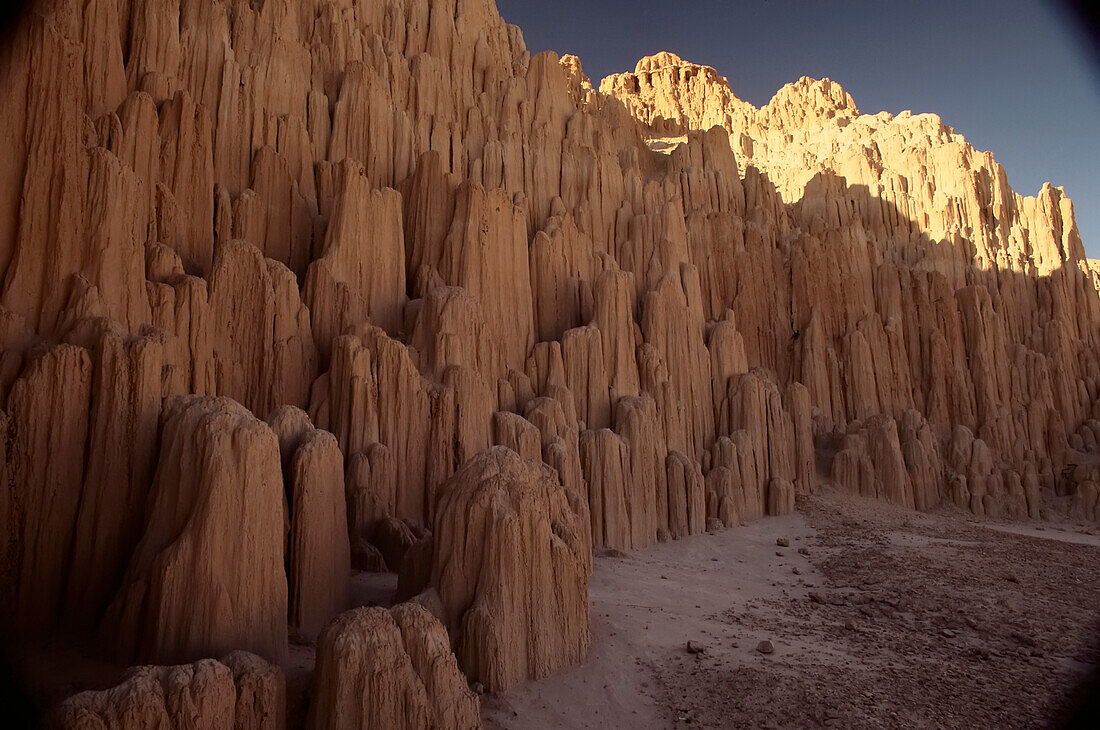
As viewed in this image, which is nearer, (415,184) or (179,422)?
(179,422)

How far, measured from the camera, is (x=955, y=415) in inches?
1337

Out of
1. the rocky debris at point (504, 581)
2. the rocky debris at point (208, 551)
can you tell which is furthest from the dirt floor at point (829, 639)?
the rocky debris at point (208, 551)

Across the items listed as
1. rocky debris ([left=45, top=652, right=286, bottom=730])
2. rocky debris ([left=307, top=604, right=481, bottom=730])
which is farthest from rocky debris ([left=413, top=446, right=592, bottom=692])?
rocky debris ([left=45, top=652, right=286, bottom=730])

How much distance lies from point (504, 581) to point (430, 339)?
8960 mm

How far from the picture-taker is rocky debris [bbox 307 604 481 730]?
770 cm

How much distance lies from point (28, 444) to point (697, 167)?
31297 mm

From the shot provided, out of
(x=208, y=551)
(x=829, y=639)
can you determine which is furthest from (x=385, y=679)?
(x=829, y=639)

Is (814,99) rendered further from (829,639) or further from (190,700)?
(190,700)

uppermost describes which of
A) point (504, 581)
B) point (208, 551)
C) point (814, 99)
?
point (814, 99)

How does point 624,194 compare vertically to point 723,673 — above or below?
above

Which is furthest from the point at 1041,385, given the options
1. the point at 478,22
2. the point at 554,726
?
the point at 554,726

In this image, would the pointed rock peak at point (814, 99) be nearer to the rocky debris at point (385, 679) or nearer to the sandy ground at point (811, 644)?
the sandy ground at point (811, 644)

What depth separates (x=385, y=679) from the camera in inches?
308

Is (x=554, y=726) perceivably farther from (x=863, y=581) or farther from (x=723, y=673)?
(x=863, y=581)
